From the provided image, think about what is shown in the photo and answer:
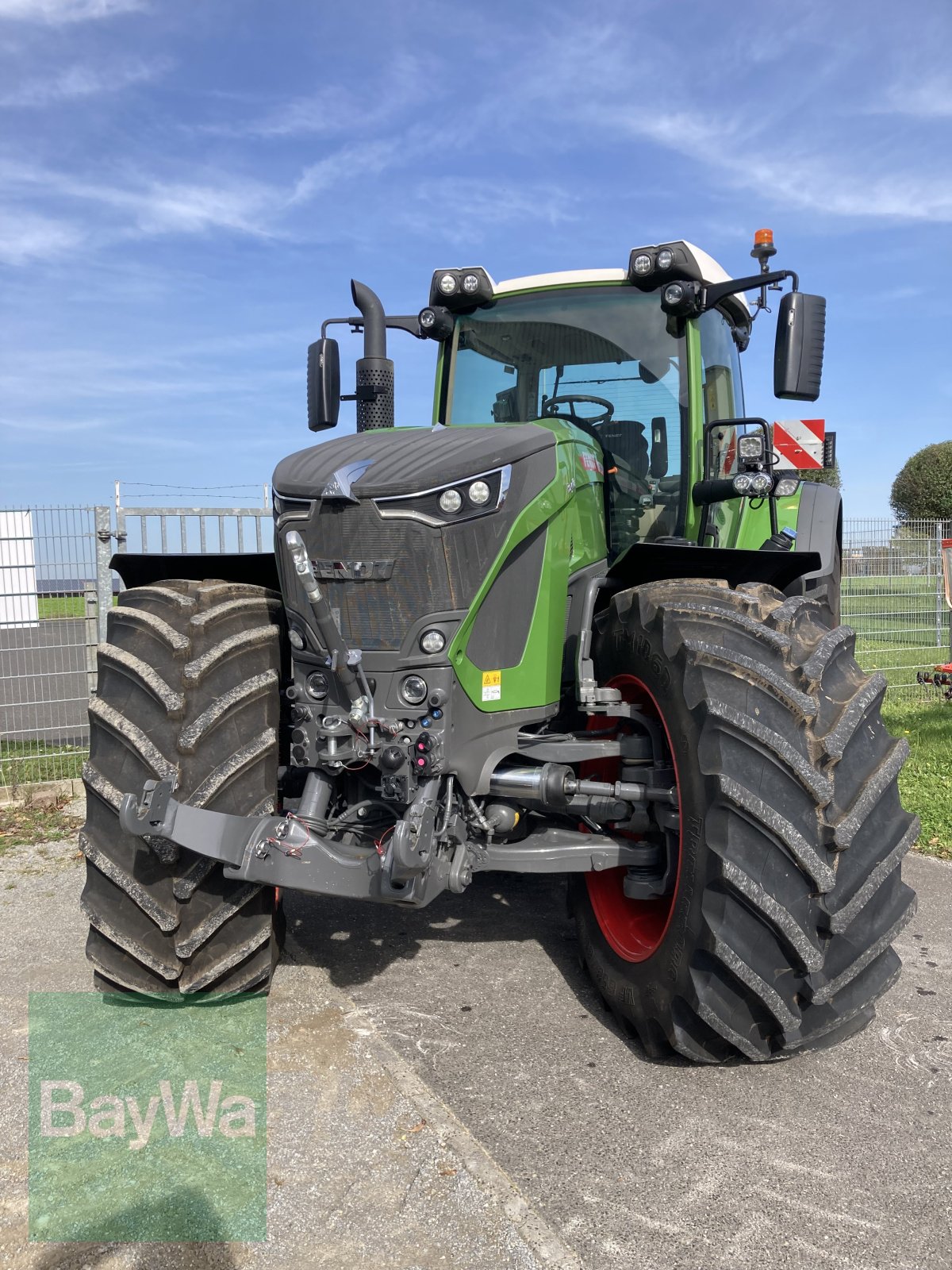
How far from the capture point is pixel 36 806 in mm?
7082

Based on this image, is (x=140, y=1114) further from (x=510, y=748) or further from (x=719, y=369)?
(x=719, y=369)

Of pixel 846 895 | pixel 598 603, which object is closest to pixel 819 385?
pixel 598 603

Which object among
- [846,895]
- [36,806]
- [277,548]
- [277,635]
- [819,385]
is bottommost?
[36,806]

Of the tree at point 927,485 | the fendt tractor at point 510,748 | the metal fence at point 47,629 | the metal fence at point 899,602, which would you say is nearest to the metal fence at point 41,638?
the metal fence at point 47,629

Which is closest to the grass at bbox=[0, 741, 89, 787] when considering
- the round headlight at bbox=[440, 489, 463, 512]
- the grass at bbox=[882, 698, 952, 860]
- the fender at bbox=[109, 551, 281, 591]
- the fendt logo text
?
the fender at bbox=[109, 551, 281, 591]

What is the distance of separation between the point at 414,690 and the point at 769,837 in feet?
3.62

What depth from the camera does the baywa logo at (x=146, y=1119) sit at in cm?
249

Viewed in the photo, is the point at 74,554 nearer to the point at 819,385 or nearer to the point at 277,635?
the point at 277,635

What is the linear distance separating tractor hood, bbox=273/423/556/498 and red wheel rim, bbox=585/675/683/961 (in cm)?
86

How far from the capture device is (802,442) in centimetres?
943

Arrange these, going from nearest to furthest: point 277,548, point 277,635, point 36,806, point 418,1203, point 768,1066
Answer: point 418,1203, point 768,1066, point 277,548, point 277,635, point 36,806

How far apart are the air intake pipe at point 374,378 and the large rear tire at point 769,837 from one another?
2.15m

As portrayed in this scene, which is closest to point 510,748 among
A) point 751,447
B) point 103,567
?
point 751,447

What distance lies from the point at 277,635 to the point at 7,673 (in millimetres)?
4700
